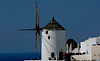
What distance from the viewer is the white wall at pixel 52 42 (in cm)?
4309

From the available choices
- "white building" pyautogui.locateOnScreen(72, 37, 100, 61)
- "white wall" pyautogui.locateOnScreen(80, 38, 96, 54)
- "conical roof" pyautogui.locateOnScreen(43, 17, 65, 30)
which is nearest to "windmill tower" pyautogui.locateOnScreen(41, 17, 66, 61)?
"conical roof" pyautogui.locateOnScreen(43, 17, 65, 30)

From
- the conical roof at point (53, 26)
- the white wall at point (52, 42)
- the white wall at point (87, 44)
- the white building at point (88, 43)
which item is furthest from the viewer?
the conical roof at point (53, 26)

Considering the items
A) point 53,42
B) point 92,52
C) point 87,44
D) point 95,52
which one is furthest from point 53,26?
point 95,52

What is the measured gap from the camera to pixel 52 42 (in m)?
43.1

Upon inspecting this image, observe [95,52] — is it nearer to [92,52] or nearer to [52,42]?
[92,52]

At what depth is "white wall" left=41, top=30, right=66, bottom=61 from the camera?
4309 centimetres

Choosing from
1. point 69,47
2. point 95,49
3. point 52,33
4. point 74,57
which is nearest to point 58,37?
point 52,33

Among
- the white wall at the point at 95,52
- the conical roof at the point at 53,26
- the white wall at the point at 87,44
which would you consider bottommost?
the white wall at the point at 95,52

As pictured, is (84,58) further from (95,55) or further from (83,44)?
(83,44)

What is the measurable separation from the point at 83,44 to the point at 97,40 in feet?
19.1

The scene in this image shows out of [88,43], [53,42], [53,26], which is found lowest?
[88,43]

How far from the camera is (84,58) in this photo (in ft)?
129

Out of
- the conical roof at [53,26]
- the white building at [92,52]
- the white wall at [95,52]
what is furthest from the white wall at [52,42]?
the white wall at [95,52]

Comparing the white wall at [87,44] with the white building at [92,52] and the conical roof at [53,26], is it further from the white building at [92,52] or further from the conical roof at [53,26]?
the conical roof at [53,26]
